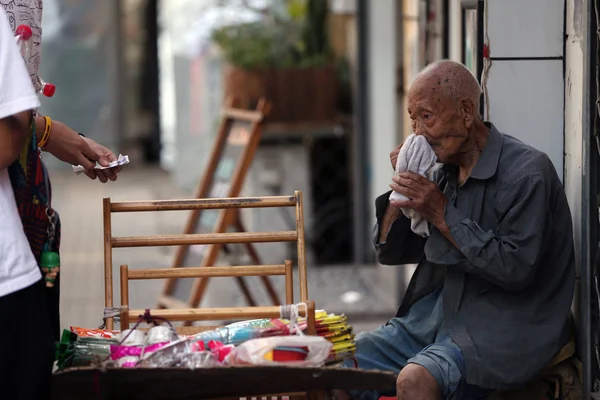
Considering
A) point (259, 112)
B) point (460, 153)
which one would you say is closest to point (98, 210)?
point (259, 112)

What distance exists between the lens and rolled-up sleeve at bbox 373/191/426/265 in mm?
3209

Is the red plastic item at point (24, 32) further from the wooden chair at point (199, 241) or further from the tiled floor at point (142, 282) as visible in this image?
the tiled floor at point (142, 282)

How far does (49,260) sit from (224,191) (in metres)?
3.10

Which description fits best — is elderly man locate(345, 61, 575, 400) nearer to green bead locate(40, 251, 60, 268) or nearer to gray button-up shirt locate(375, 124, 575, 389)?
gray button-up shirt locate(375, 124, 575, 389)

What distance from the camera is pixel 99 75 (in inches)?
550

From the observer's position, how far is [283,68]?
7418 mm

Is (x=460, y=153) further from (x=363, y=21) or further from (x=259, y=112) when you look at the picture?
(x=363, y=21)

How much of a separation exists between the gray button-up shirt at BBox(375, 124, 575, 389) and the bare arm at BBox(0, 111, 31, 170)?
118 centimetres

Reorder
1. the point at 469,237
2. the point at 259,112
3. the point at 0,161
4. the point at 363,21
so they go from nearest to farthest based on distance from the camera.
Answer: the point at 0,161 → the point at 469,237 → the point at 259,112 → the point at 363,21

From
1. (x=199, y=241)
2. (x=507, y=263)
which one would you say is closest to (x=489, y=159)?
(x=507, y=263)

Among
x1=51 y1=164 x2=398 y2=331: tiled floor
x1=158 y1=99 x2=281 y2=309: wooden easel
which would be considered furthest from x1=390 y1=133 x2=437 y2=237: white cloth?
x1=51 y1=164 x2=398 y2=331: tiled floor

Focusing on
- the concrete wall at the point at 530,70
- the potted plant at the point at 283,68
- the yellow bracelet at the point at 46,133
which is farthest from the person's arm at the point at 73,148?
Answer: the potted plant at the point at 283,68

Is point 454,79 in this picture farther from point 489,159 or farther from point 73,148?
→ point 73,148

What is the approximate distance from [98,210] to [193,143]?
1.35 m
